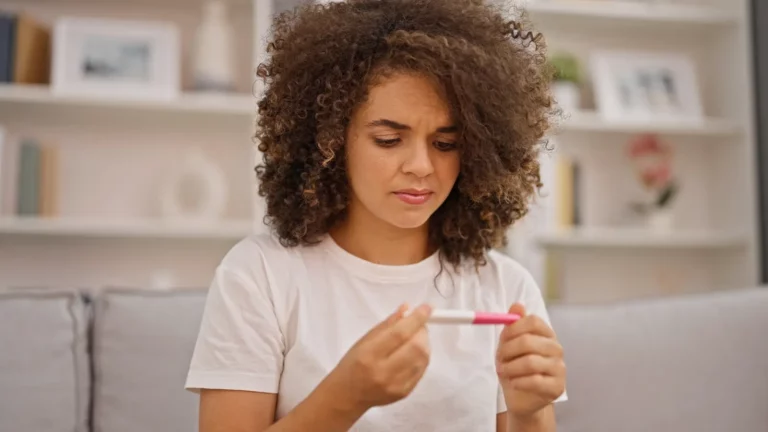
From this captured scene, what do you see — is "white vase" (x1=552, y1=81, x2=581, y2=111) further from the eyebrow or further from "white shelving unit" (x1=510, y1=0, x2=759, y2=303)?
the eyebrow

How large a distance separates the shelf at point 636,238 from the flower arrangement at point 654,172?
10 cm

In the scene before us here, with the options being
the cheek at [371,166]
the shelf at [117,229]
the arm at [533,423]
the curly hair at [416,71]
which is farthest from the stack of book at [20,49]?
the arm at [533,423]

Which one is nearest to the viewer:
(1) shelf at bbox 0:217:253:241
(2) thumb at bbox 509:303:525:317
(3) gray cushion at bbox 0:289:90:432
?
(2) thumb at bbox 509:303:525:317

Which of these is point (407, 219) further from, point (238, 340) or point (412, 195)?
point (238, 340)

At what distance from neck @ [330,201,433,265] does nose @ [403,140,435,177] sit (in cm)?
16

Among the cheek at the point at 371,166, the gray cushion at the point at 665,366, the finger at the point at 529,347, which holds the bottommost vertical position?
the gray cushion at the point at 665,366

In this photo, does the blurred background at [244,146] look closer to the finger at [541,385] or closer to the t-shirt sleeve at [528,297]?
the t-shirt sleeve at [528,297]

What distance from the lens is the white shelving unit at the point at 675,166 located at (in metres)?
2.84

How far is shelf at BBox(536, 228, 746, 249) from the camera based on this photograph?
9.14 ft

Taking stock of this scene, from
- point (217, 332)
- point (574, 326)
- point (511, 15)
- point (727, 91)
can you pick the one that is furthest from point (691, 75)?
point (217, 332)

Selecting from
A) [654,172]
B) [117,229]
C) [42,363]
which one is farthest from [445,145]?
[654,172]

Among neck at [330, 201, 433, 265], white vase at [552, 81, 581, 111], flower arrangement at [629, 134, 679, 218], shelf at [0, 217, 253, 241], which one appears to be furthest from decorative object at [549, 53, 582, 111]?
neck at [330, 201, 433, 265]

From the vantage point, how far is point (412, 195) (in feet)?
3.41

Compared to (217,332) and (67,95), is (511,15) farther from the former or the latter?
(67,95)
